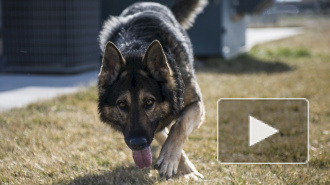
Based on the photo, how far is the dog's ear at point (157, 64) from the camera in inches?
145

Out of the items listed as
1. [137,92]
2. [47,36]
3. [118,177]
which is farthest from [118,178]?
[47,36]

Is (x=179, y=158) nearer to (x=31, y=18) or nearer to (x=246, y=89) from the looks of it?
(x=246, y=89)

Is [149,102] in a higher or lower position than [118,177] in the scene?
higher

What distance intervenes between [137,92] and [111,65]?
0.34 metres

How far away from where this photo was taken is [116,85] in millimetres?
3742

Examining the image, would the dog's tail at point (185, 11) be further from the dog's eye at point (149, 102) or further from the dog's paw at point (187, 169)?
the dog's eye at point (149, 102)

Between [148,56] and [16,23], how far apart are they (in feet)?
24.7

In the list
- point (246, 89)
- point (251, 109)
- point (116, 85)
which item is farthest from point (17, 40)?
point (116, 85)

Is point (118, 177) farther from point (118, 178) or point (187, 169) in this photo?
point (187, 169)

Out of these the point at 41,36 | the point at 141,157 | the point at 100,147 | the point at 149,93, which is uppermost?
the point at 149,93

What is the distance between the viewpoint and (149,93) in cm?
366

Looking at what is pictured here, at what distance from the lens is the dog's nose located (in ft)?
11.4

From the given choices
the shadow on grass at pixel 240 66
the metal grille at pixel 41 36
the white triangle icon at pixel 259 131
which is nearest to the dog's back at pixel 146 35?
the white triangle icon at pixel 259 131

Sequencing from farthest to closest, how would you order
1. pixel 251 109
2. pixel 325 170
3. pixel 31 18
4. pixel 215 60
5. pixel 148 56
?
pixel 215 60 → pixel 31 18 → pixel 251 109 → pixel 325 170 → pixel 148 56
